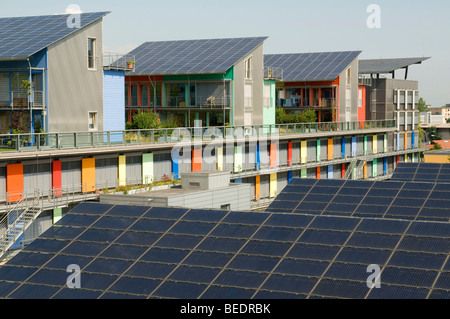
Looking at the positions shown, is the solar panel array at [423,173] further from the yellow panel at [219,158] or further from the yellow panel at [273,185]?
the yellow panel at [219,158]

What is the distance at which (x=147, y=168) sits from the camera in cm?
5019

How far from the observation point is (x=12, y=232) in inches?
1526

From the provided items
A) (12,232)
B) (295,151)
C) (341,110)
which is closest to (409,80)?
(341,110)

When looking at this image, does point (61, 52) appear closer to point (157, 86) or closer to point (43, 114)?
point (43, 114)

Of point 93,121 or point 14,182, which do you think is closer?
point 14,182

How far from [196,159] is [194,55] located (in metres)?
16.7

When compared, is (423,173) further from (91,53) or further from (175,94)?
(175,94)

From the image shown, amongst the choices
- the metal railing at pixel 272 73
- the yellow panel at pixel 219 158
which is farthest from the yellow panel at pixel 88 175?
the metal railing at pixel 272 73

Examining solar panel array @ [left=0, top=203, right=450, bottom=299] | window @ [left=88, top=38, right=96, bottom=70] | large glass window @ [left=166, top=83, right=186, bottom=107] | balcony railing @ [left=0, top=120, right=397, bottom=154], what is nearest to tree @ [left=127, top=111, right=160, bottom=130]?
balcony railing @ [left=0, top=120, right=397, bottom=154]

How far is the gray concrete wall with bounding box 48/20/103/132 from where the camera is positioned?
46.2 m

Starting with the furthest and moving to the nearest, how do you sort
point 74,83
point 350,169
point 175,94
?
1. point 350,169
2. point 175,94
3. point 74,83

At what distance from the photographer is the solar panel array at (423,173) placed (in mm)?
49250

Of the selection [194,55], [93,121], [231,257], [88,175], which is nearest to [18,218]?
[88,175]

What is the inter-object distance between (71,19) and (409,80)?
54.7m
